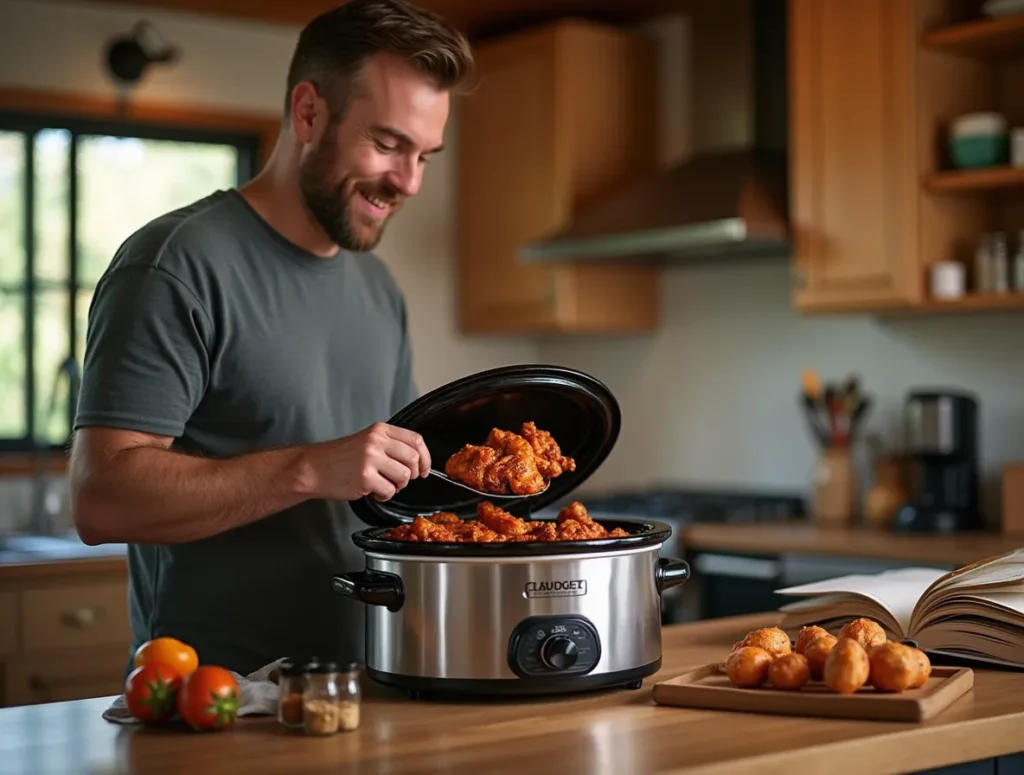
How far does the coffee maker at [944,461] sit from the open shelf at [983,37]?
0.90 meters

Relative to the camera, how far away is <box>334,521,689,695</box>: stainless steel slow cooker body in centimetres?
156

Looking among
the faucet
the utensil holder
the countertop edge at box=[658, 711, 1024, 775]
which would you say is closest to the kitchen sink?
the faucet

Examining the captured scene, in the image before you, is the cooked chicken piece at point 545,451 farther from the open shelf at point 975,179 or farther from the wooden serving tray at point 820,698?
the open shelf at point 975,179

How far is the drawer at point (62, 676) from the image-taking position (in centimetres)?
356

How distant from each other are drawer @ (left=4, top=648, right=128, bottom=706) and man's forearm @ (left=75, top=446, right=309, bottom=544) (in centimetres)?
189

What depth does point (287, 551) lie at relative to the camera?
2035 mm

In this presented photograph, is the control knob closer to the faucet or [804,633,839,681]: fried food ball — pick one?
[804,633,839,681]: fried food ball

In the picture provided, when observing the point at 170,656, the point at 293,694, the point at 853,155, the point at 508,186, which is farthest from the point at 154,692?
the point at 508,186

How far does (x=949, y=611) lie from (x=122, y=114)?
3.50 m

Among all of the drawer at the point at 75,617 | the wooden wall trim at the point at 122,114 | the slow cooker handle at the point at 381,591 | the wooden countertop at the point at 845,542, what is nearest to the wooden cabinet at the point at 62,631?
the drawer at the point at 75,617

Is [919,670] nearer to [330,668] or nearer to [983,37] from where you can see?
[330,668]

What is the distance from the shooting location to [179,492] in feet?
5.78

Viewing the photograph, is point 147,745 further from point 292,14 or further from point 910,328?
point 292,14

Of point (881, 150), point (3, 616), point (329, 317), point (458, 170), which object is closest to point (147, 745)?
point (329, 317)
